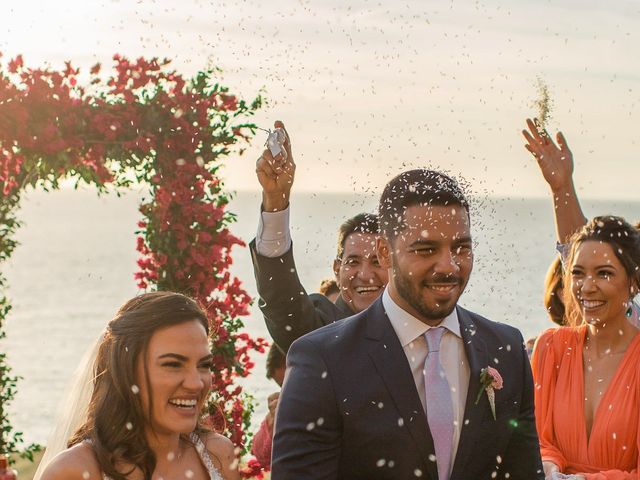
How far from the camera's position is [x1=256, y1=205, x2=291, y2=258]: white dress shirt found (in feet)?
16.1

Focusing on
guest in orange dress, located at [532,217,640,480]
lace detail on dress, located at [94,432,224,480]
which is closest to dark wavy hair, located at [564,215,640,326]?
guest in orange dress, located at [532,217,640,480]

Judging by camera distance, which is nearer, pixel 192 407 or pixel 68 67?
pixel 192 407

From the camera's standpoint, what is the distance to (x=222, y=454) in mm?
4562

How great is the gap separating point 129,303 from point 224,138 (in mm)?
3508

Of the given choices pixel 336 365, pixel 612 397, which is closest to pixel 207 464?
pixel 336 365

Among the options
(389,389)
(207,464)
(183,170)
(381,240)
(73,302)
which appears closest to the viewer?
(389,389)

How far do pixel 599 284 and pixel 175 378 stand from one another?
9.25 ft

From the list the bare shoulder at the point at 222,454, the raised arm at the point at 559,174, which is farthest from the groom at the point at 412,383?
the raised arm at the point at 559,174

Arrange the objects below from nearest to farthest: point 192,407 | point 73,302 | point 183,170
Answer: point 192,407 → point 183,170 → point 73,302

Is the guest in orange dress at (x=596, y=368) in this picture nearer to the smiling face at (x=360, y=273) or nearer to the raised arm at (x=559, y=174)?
the raised arm at (x=559, y=174)

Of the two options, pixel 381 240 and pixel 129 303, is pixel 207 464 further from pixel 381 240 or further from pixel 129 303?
pixel 381 240

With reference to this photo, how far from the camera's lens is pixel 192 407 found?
4.18 meters

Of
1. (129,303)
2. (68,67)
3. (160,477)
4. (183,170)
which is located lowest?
(160,477)

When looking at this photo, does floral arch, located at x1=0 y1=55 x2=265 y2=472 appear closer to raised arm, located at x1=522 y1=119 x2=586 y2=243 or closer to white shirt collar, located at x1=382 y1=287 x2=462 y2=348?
raised arm, located at x1=522 y1=119 x2=586 y2=243
